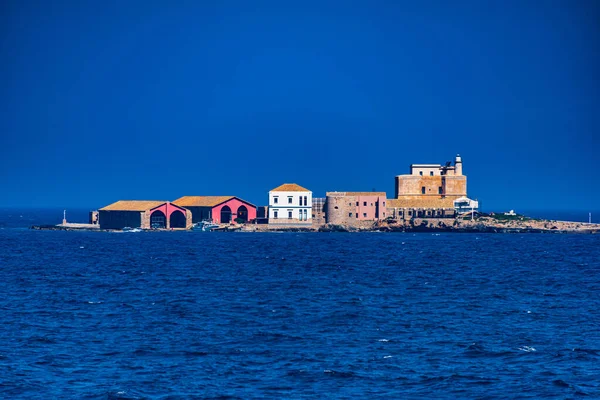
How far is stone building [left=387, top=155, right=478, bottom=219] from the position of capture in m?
154

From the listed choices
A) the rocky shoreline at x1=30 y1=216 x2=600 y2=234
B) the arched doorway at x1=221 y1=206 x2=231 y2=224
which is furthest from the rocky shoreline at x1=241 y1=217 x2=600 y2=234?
the arched doorway at x1=221 y1=206 x2=231 y2=224

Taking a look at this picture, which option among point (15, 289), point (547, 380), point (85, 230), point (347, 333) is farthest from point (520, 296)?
point (85, 230)

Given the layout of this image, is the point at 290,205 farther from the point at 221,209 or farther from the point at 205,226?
the point at 205,226

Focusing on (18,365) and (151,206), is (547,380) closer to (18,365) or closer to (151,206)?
(18,365)

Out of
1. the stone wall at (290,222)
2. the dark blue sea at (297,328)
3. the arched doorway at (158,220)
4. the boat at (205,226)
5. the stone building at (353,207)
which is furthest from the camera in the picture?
the stone wall at (290,222)

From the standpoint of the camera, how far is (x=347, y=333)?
48469 mm

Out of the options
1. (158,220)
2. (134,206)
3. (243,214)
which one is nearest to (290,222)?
(243,214)

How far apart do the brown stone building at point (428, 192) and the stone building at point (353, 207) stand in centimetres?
378

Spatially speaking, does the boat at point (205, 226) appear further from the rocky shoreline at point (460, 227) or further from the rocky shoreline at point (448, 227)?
the rocky shoreline at point (460, 227)

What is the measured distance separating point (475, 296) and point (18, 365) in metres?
34.5

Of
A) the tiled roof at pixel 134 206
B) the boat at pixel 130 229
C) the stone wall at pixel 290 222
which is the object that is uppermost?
the tiled roof at pixel 134 206

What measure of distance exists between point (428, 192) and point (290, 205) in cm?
2613

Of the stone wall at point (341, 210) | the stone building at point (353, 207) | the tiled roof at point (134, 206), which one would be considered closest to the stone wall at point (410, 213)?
the stone building at point (353, 207)

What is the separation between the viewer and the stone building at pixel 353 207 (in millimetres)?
150125
